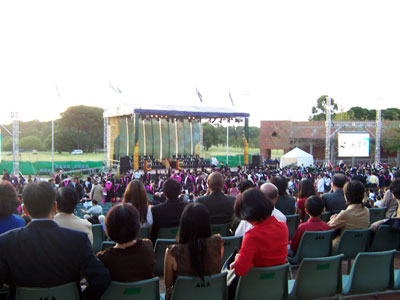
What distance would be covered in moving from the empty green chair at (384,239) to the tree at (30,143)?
3121 inches

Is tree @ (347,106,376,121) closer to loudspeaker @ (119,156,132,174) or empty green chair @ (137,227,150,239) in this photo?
loudspeaker @ (119,156,132,174)

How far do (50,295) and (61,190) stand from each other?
1679mm

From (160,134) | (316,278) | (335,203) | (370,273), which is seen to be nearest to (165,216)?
(316,278)

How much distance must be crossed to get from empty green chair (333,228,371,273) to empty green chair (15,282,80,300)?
2869 mm

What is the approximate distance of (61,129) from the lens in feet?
232

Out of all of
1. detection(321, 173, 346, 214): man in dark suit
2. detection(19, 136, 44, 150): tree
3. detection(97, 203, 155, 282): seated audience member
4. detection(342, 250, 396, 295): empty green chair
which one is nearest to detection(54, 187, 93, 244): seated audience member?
detection(97, 203, 155, 282): seated audience member

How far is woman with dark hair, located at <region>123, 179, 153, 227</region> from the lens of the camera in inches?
171

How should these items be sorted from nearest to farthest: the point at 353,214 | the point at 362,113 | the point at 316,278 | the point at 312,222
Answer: the point at 316,278 < the point at 312,222 < the point at 353,214 < the point at 362,113

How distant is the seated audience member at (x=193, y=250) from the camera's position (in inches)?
104

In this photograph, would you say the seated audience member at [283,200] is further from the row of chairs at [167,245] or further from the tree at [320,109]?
the tree at [320,109]

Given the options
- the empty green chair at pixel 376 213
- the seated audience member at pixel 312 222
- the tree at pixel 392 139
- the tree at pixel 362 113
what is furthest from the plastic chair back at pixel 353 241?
the tree at pixel 362 113

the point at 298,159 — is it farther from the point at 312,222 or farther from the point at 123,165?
the point at 312,222

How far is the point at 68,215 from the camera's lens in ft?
12.1

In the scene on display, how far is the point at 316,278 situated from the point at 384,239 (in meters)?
1.47
